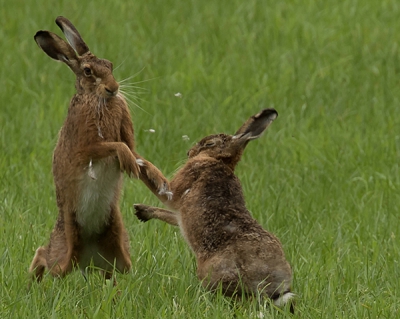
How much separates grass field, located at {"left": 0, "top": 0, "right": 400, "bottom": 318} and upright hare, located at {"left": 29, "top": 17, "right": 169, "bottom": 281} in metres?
0.17

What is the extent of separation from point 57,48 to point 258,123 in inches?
51.1

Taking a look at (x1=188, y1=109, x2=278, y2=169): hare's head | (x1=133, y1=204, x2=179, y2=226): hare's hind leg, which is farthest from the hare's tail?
(x1=188, y1=109, x2=278, y2=169): hare's head

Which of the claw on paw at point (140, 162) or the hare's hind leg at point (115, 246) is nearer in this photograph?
the claw on paw at point (140, 162)

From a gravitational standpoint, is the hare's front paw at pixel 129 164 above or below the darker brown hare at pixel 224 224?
above

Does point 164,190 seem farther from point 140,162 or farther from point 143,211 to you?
point 143,211

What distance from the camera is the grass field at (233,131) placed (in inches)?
229

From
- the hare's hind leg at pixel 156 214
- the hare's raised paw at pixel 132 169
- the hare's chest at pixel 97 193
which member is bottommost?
the hare's hind leg at pixel 156 214

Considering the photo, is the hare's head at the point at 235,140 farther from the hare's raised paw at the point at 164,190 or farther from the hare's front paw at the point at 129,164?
the hare's front paw at the point at 129,164

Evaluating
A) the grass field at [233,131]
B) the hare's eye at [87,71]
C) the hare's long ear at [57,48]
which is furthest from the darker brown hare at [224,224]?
the hare's long ear at [57,48]

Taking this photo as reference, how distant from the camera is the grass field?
5.82m

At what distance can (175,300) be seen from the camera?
5711 mm

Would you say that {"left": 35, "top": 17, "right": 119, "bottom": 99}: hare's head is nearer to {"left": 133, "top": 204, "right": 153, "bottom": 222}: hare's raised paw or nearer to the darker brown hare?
the darker brown hare

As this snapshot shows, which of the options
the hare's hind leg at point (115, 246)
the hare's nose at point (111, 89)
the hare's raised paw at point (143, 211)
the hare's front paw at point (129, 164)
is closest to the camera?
the hare's front paw at point (129, 164)

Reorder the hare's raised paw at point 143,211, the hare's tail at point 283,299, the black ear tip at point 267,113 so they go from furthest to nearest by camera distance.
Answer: the hare's raised paw at point 143,211, the black ear tip at point 267,113, the hare's tail at point 283,299
